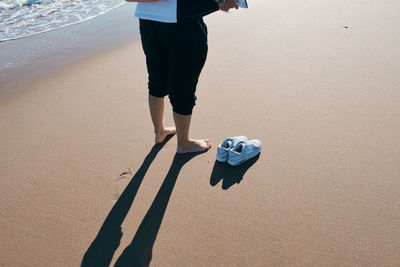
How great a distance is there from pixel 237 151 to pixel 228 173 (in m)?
0.17

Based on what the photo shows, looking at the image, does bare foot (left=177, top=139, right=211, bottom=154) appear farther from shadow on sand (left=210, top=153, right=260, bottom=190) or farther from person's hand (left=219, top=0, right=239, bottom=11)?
person's hand (left=219, top=0, right=239, bottom=11)

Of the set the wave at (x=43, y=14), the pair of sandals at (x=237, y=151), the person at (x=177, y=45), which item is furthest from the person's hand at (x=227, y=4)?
the wave at (x=43, y=14)

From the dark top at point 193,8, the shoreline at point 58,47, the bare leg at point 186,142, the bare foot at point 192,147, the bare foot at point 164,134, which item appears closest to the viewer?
the dark top at point 193,8

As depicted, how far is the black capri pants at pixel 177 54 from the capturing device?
159 centimetres

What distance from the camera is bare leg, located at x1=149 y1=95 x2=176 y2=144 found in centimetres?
208

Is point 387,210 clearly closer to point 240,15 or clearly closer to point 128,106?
point 128,106

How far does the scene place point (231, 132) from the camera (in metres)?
2.36

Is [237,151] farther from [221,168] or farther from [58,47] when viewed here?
[58,47]

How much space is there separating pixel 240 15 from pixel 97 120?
2.99 meters

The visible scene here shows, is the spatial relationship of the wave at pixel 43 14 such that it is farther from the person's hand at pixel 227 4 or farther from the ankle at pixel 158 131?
the person's hand at pixel 227 4

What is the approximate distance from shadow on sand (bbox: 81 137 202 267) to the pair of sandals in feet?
1.11

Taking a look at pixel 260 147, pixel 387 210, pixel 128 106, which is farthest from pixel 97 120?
pixel 387 210

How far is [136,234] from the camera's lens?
161 centimetres

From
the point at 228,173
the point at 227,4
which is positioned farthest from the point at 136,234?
the point at 227,4
